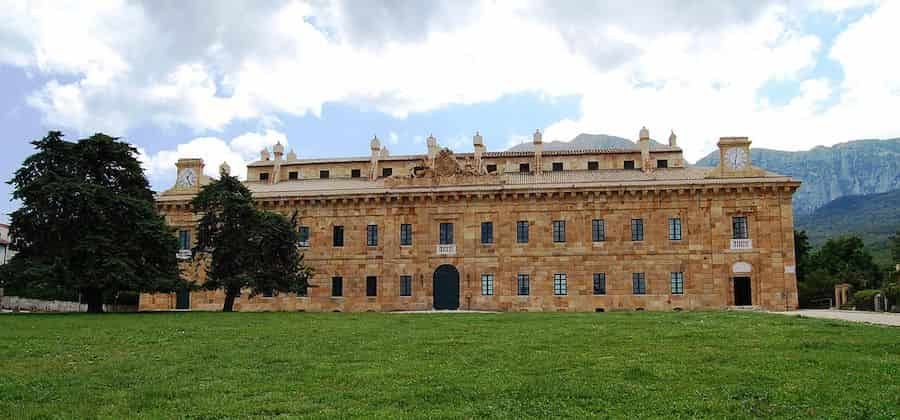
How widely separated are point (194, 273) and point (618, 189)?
94.7 feet

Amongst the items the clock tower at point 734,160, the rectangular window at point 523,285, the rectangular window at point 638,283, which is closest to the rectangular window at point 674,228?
the rectangular window at point 638,283

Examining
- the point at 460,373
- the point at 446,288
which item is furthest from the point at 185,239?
the point at 460,373

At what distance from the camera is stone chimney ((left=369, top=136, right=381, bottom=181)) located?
56.4m

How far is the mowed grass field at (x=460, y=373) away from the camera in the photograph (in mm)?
11438

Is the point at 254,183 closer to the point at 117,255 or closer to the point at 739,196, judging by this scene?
the point at 117,255

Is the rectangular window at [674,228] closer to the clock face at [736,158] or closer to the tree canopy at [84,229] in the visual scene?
the clock face at [736,158]

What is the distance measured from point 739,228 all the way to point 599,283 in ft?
30.0

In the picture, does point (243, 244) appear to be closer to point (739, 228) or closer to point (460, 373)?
point (460, 373)

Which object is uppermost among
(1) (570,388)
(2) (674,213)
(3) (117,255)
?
(2) (674,213)

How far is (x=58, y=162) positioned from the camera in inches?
1487

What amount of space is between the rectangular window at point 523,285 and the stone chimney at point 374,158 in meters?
14.0

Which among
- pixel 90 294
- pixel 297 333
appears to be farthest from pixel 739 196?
pixel 90 294

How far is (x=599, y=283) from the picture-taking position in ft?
157

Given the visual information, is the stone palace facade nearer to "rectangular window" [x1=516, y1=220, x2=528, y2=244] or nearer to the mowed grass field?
"rectangular window" [x1=516, y1=220, x2=528, y2=244]
